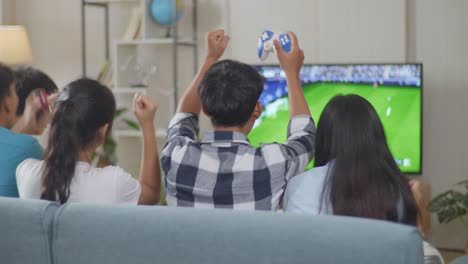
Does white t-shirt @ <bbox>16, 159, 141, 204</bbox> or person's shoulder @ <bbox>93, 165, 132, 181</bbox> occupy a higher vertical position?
person's shoulder @ <bbox>93, 165, 132, 181</bbox>

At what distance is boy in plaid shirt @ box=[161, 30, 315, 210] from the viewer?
6.32ft

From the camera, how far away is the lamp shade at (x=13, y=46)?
5094mm

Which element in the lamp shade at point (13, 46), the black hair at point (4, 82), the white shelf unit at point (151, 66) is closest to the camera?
the black hair at point (4, 82)

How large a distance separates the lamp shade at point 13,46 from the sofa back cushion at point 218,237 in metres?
3.65

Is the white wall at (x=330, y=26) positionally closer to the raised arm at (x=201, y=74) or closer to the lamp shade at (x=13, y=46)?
the lamp shade at (x=13, y=46)

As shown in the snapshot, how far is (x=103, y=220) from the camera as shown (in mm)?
1635

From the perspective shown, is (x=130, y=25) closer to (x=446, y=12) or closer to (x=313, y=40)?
(x=313, y=40)

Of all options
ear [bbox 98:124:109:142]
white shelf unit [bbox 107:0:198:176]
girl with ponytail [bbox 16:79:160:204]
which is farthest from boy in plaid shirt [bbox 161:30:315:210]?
white shelf unit [bbox 107:0:198:176]

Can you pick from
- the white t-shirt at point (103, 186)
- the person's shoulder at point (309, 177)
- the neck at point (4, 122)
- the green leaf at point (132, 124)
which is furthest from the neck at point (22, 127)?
the green leaf at point (132, 124)

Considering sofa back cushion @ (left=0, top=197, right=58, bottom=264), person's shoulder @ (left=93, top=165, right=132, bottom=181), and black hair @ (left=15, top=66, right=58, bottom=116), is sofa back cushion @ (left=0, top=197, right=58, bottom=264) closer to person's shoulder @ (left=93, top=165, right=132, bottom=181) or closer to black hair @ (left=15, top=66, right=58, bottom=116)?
person's shoulder @ (left=93, top=165, right=132, bottom=181)

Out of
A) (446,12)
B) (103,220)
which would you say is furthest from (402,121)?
(103,220)

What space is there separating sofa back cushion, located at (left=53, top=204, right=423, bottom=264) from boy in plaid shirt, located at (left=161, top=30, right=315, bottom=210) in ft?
1.11

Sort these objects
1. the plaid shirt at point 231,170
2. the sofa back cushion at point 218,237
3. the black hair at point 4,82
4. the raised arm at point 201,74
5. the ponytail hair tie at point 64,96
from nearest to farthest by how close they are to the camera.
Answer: the sofa back cushion at point 218,237 → the plaid shirt at point 231,170 → the ponytail hair tie at point 64,96 → the raised arm at point 201,74 → the black hair at point 4,82

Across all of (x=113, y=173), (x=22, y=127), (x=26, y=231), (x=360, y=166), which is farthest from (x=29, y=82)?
(x=360, y=166)
